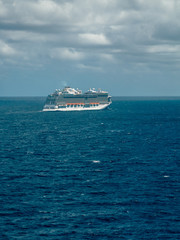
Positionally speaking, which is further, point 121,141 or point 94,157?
point 121,141

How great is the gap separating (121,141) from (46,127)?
177 ft

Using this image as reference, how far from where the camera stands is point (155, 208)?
49438 millimetres

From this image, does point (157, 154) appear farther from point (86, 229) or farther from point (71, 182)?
point (86, 229)

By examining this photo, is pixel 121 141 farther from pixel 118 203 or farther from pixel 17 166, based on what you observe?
pixel 118 203

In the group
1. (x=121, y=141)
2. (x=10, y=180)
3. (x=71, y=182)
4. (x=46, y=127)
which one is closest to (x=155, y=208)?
(x=71, y=182)

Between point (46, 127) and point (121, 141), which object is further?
point (46, 127)

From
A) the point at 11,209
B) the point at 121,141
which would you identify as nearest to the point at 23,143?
the point at 121,141

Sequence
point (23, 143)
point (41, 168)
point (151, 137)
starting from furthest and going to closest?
point (151, 137)
point (23, 143)
point (41, 168)

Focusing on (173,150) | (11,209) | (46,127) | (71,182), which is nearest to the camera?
(11,209)

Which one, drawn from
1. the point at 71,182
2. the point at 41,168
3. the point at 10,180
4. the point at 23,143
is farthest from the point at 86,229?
the point at 23,143

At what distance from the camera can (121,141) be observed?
376ft

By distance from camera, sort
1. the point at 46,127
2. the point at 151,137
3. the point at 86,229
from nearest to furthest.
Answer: the point at 86,229 → the point at 151,137 → the point at 46,127

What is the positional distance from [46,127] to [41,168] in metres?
85.5

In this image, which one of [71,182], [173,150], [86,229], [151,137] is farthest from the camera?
[151,137]
